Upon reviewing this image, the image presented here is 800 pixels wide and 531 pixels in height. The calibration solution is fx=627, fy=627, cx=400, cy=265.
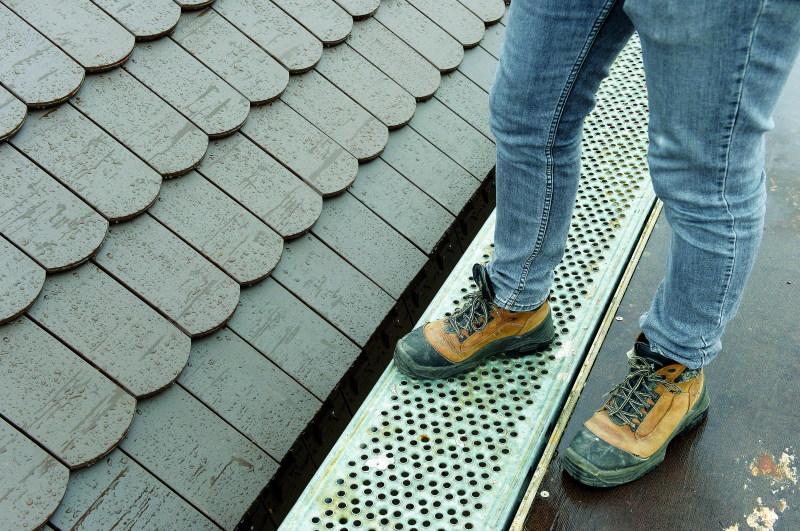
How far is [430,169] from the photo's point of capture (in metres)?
1.90

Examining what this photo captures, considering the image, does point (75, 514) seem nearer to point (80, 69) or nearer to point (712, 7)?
point (80, 69)

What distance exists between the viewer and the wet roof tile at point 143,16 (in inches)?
63.2

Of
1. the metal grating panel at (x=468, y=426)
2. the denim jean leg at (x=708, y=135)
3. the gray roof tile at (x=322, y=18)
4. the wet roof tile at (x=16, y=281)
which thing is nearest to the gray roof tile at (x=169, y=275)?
the wet roof tile at (x=16, y=281)


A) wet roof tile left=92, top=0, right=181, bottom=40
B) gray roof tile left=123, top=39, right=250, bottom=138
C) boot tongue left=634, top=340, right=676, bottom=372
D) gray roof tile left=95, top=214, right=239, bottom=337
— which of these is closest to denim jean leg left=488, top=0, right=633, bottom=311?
boot tongue left=634, top=340, right=676, bottom=372

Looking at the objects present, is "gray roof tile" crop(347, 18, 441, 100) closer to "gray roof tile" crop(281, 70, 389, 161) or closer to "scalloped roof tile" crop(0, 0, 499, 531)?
"scalloped roof tile" crop(0, 0, 499, 531)

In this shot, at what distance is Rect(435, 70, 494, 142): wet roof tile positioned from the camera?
2043 mm

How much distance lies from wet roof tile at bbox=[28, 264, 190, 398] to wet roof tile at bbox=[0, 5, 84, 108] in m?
0.42

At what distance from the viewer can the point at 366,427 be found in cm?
135

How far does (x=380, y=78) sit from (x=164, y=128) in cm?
68

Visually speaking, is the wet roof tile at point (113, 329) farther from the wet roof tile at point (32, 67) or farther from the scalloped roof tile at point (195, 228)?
the wet roof tile at point (32, 67)

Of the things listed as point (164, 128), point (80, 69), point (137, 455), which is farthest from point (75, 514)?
point (80, 69)

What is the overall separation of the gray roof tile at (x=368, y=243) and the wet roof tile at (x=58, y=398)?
0.64 metres

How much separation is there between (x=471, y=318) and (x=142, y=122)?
92 cm

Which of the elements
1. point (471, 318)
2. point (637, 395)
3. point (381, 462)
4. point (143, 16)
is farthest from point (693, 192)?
point (143, 16)
